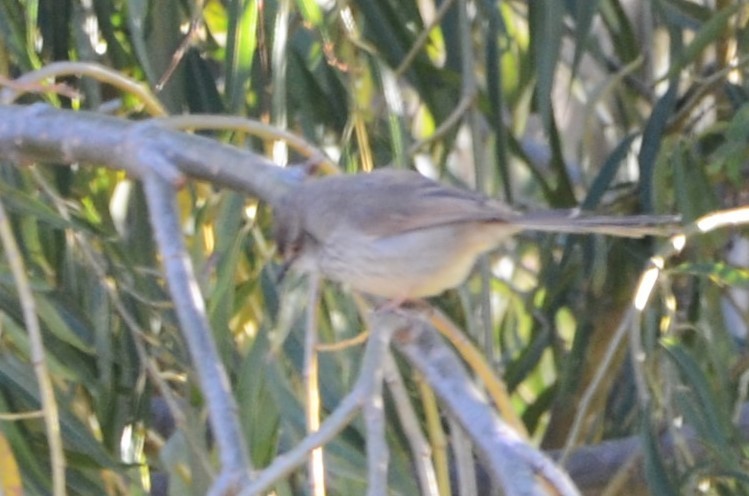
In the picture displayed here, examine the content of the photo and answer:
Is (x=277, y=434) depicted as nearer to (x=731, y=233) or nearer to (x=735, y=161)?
(x=735, y=161)

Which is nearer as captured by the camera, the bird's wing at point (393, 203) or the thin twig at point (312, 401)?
the thin twig at point (312, 401)

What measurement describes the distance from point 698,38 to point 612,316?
24.0 inches

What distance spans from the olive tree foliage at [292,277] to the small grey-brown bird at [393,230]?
0.05 metres

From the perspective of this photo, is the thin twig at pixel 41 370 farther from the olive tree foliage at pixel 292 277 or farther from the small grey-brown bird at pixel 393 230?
the small grey-brown bird at pixel 393 230

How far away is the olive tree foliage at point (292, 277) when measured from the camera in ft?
4.57

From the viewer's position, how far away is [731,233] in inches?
97.6

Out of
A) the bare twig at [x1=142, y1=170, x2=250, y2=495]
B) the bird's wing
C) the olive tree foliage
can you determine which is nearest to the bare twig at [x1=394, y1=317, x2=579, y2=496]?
the olive tree foliage

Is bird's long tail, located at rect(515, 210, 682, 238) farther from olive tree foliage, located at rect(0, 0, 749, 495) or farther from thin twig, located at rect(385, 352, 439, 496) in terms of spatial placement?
thin twig, located at rect(385, 352, 439, 496)

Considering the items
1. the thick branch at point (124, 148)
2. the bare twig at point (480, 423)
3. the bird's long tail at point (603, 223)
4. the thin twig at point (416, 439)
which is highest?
the thick branch at point (124, 148)

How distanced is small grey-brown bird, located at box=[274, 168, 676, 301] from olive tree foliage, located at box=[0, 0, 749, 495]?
0.18 feet

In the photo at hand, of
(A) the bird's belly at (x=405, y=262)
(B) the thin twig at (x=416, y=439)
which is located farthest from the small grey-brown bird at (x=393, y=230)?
(B) the thin twig at (x=416, y=439)

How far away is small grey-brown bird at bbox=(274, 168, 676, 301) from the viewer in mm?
1672

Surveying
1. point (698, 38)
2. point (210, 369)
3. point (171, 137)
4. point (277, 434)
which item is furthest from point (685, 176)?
point (210, 369)

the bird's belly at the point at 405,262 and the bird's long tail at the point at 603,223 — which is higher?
the bird's long tail at the point at 603,223
